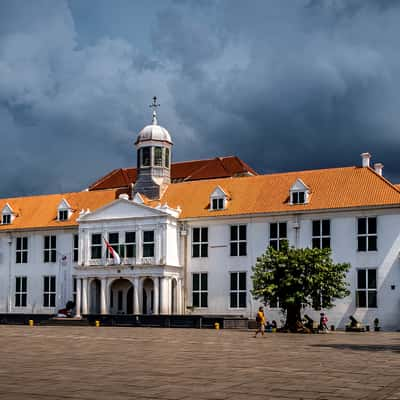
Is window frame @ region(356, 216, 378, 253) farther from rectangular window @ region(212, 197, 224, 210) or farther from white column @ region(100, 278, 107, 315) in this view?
white column @ region(100, 278, 107, 315)

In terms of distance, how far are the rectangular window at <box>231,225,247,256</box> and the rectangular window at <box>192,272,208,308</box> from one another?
329cm

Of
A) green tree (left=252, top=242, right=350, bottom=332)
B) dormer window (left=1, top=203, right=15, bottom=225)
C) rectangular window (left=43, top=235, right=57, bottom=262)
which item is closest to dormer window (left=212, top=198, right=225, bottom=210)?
green tree (left=252, top=242, right=350, bottom=332)

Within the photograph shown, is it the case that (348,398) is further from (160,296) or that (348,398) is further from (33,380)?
(160,296)

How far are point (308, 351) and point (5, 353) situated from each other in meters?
11.0

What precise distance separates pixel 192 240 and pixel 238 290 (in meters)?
5.86

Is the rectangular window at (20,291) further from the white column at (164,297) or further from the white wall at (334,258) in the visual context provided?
the white wall at (334,258)

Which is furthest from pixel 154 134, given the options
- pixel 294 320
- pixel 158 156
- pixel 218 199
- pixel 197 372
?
pixel 197 372

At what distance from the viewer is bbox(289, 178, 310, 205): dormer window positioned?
54.8 m

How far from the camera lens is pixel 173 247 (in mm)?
58062

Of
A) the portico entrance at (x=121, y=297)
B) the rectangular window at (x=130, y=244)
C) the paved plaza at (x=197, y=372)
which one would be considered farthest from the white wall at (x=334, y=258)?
the paved plaza at (x=197, y=372)

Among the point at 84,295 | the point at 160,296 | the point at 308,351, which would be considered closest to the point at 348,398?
the point at 308,351

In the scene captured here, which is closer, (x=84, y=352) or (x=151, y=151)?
(x=84, y=352)

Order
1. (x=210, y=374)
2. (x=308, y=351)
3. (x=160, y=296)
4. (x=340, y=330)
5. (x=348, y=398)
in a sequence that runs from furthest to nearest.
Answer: (x=160, y=296), (x=340, y=330), (x=308, y=351), (x=210, y=374), (x=348, y=398)

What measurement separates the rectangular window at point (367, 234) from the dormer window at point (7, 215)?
3421 cm
